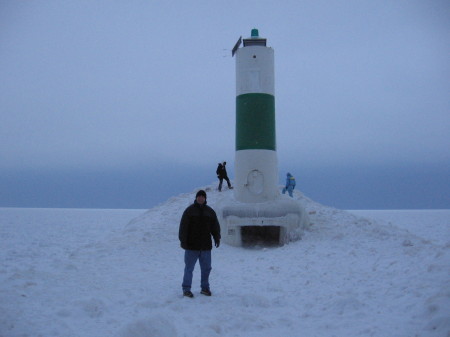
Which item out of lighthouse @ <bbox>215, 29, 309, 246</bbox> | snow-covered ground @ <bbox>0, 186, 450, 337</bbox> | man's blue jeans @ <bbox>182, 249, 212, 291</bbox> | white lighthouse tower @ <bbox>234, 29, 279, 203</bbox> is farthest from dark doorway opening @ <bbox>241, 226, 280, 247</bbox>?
man's blue jeans @ <bbox>182, 249, 212, 291</bbox>

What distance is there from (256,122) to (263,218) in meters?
4.05

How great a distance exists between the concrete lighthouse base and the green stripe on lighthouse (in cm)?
250

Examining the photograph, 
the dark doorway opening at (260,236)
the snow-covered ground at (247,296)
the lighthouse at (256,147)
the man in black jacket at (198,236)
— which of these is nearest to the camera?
the snow-covered ground at (247,296)

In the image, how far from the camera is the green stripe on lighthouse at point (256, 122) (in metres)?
16.8

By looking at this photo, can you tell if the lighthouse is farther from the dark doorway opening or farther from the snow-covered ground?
the snow-covered ground

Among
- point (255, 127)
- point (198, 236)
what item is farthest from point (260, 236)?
point (198, 236)

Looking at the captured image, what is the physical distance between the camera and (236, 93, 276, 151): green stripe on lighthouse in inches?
661

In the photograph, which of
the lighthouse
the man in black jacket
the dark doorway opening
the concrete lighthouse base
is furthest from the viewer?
the dark doorway opening

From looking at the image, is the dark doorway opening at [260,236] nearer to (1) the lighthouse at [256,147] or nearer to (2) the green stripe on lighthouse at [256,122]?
(1) the lighthouse at [256,147]

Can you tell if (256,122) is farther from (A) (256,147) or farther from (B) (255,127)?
(A) (256,147)

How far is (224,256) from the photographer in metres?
13.7

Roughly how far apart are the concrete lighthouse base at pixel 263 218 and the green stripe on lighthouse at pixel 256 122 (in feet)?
8.21

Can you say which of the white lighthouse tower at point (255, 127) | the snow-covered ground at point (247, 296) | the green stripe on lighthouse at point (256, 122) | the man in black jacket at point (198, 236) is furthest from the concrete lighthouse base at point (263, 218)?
the man in black jacket at point (198, 236)

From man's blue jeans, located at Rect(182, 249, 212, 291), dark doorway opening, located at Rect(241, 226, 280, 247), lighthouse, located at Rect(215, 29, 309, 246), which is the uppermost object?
lighthouse, located at Rect(215, 29, 309, 246)
